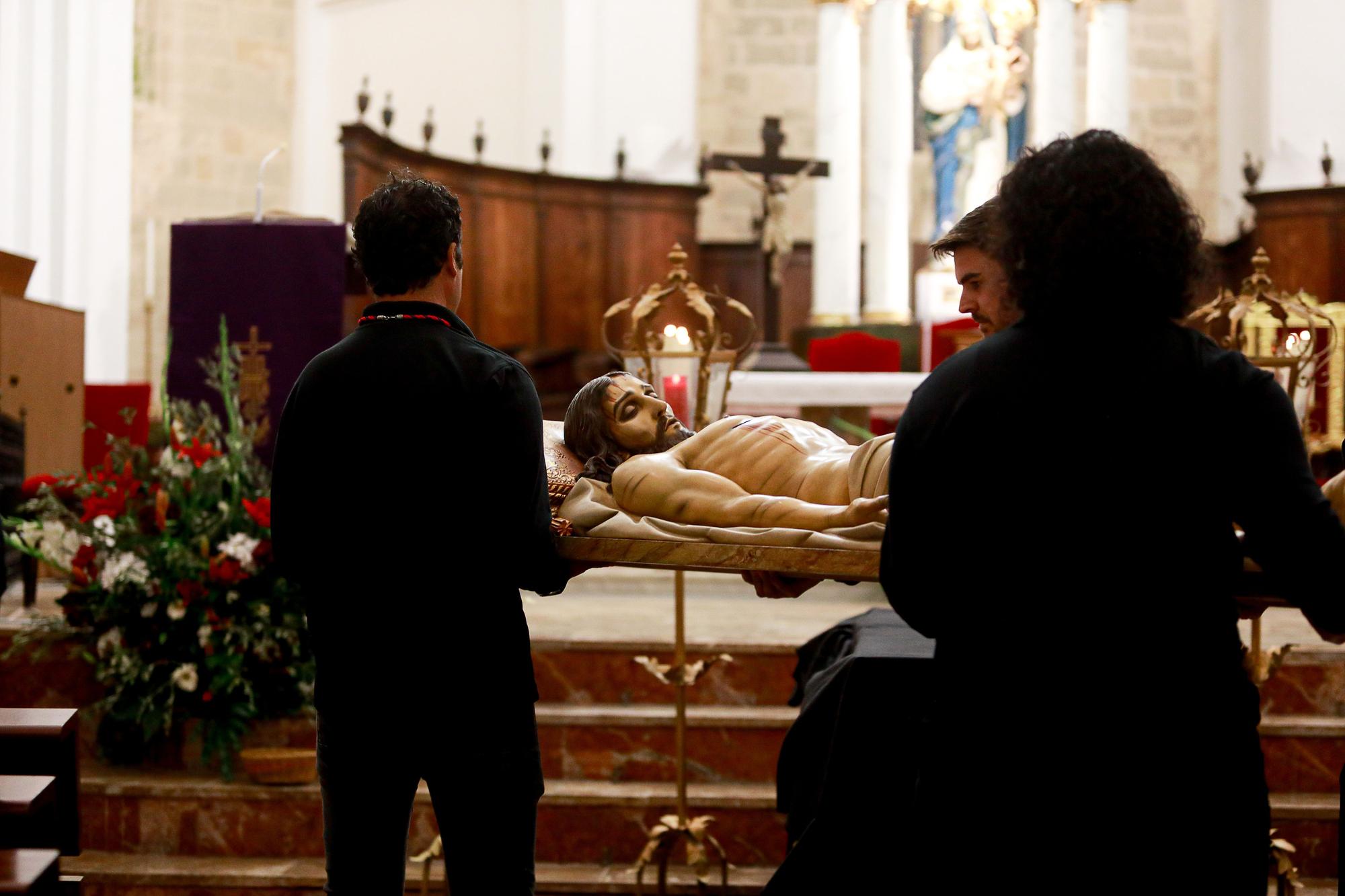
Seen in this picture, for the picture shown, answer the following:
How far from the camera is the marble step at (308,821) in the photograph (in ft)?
13.1

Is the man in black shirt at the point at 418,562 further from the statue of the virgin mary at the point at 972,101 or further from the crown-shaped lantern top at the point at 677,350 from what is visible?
the statue of the virgin mary at the point at 972,101

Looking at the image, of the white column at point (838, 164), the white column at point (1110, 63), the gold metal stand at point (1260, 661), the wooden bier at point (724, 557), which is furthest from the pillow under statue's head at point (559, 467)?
the white column at point (1110, 63)

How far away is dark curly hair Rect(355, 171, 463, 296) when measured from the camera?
2.04 m

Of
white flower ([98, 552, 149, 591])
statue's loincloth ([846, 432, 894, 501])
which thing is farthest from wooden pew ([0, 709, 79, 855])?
white flower ([98, 552, 149, 591])

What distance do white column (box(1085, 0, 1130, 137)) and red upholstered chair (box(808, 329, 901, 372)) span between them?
239 centimetres

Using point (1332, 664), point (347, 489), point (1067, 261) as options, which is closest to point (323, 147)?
point (1332, 664)

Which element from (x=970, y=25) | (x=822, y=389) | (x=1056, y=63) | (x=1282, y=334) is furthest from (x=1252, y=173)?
(x=1282, y=334)

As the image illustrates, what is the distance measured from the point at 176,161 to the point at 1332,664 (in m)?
8.22

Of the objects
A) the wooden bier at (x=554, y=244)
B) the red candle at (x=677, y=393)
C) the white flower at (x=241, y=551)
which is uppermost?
the wooden bier at (x=554, y=244)

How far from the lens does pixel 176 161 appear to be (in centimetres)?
978

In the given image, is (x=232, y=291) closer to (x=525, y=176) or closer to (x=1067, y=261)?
(x=525, y=176)

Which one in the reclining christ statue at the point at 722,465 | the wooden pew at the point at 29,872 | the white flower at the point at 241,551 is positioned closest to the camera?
the wooden pew at the point at 29,872

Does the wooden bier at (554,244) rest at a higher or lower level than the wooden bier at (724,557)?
higher

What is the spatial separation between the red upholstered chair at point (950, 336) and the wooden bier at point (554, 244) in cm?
261
